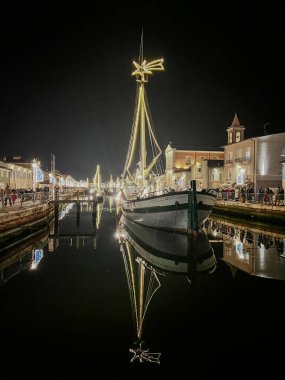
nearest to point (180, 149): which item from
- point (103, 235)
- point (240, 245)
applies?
point (103, 235)

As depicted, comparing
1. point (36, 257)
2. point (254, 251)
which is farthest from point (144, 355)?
point (254, 251)

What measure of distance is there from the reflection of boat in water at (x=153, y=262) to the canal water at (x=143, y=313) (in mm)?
49

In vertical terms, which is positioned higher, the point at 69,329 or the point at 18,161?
the point at 18,161

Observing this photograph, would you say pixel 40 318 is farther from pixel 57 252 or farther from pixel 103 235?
pixel 103 235

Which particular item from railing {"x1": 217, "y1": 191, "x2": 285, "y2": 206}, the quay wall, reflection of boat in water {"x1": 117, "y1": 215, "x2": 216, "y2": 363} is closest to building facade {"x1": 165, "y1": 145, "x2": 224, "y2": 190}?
railing {"x1": 217, "y1": 191, "x2": 285, "y2": 206}

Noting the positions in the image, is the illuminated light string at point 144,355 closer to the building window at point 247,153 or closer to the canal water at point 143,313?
the canal water at point 143,313

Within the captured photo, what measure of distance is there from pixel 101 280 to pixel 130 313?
421 centimetres

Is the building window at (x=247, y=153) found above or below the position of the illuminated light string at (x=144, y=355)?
above

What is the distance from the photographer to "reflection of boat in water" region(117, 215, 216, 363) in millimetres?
10055

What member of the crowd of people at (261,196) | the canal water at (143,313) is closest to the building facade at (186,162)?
the crowd of people at (261,196)

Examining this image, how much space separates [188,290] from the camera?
40.5 ft

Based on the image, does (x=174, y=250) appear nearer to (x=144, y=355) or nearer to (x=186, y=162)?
(x=144, y=355)

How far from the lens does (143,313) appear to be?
10.1 meters

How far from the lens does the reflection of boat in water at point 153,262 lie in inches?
396
